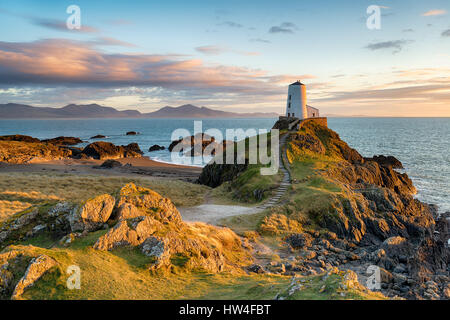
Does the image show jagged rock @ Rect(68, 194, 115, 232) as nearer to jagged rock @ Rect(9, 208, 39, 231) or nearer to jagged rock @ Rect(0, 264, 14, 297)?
jagged rock @ Rect(9, 208, 39, 231)

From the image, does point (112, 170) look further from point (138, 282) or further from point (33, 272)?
point (33, 272)

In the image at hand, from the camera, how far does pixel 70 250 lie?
13.3 m

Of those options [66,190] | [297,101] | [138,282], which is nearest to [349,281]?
[138,282]

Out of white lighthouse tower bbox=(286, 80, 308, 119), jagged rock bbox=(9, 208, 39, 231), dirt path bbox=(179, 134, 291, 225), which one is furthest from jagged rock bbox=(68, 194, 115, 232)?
white lighthouse tower bbox=(286, 80, 308, 119)

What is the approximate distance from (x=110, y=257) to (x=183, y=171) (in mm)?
58073

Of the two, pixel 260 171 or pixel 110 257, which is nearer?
pixel 110 257

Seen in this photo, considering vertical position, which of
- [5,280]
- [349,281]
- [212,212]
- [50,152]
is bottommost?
[212,212]

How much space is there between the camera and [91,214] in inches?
627

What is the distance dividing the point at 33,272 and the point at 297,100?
6334 centimetres

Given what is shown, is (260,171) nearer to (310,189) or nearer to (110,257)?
(310,189)

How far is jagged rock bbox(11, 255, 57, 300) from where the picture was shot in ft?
33.8

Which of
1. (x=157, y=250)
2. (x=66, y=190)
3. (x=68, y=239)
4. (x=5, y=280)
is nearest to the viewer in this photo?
(x=5, y=280)

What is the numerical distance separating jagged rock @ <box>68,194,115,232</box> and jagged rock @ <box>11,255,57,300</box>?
4.09 meters
